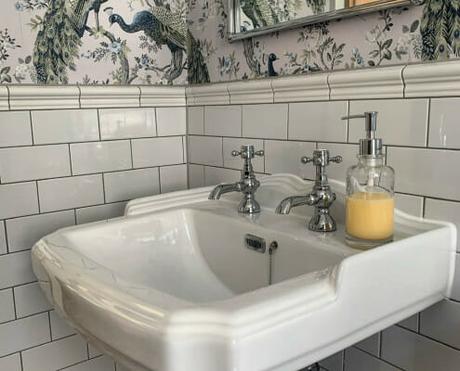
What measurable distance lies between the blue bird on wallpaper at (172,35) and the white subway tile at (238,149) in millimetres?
201

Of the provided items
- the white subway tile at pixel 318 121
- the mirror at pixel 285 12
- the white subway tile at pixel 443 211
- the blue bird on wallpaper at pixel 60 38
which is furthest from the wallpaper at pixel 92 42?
the white subway tile at pixel 443 211

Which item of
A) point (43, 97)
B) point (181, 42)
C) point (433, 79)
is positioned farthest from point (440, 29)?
point (43, 97)

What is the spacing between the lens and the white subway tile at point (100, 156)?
1.21 meters

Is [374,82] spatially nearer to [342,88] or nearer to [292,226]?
[342,88]

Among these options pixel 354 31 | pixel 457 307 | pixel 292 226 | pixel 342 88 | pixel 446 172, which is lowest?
pixel 457 307

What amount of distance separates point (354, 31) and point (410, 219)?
0.36m

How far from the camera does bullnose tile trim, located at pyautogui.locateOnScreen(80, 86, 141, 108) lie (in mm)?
1202

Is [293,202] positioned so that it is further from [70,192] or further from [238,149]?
[70,192]

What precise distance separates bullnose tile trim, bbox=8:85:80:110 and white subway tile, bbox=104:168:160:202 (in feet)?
0.71

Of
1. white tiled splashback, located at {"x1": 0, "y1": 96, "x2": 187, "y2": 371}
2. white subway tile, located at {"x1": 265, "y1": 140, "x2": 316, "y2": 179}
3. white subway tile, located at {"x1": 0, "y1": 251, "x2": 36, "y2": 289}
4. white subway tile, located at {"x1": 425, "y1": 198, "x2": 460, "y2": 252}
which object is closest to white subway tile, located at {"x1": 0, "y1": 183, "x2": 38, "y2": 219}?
white tiled splashback, located at {"x1": 0, "y1": 96, "x2": 187, "y2": 371}

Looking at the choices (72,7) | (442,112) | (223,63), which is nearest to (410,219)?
(442,112)

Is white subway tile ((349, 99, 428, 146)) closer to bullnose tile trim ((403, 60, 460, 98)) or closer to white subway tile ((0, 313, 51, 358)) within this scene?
bullnose tile trim ((403, 60, 460, 98))

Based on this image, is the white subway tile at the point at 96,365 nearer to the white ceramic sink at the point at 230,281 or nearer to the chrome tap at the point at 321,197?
the white ceramic sink at the point at 230,281

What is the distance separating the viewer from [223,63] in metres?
1.21
